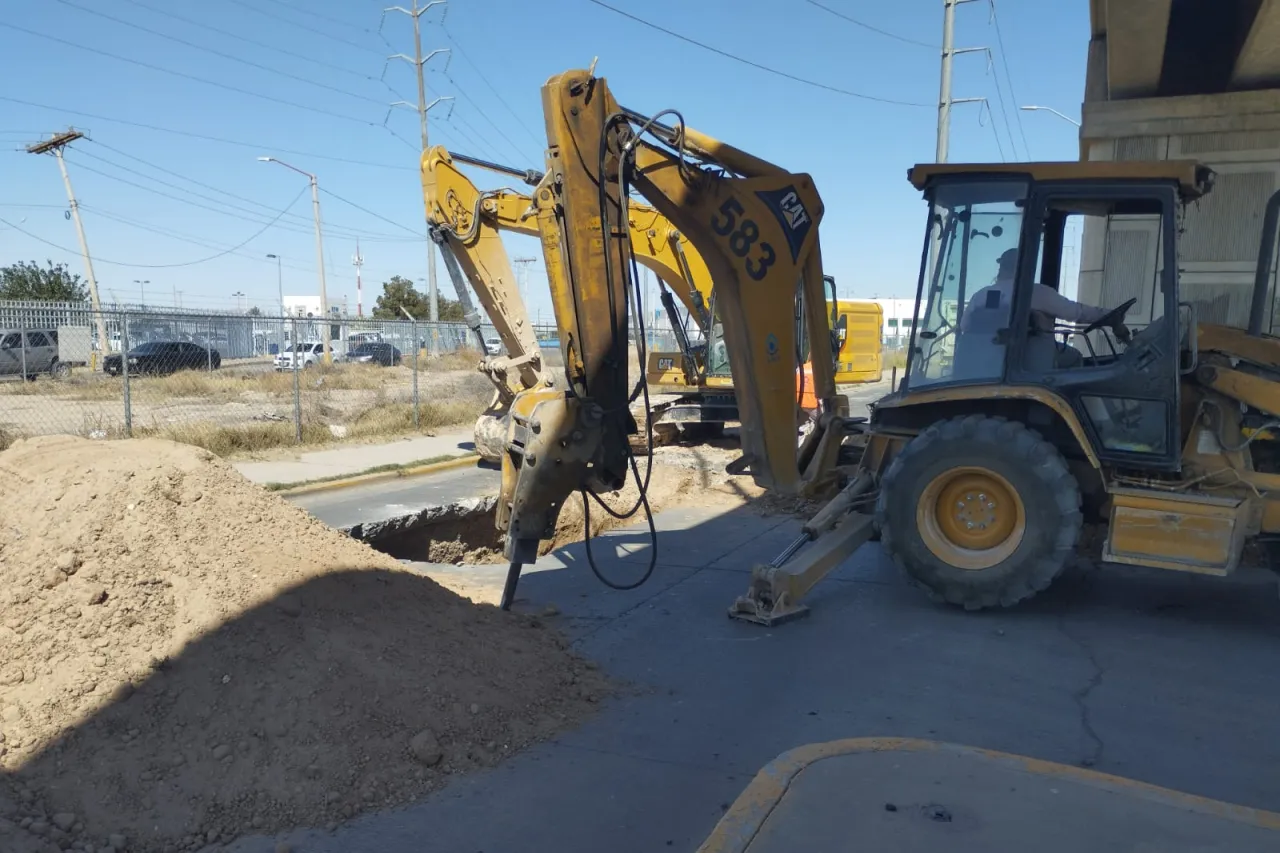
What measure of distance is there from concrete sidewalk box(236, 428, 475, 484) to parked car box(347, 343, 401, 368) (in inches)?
670

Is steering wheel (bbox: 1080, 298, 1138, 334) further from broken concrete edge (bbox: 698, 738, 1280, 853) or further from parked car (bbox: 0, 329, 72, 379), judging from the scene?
parked car (bbox: 0, 329, 72, 379)

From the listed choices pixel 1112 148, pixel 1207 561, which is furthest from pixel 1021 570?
pixel 1112 148

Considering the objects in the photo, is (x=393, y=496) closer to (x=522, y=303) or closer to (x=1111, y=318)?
→ (x=522, y=303)

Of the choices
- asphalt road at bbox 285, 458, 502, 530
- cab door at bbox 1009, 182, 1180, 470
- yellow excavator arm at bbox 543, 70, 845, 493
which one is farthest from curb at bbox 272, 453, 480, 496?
cab door at bbox 1009, 182, 1180, 470

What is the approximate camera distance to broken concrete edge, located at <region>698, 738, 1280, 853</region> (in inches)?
117

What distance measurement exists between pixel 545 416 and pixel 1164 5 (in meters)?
8.52

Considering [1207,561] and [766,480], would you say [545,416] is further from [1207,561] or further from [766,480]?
[1207,561]

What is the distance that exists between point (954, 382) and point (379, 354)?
29087 mm

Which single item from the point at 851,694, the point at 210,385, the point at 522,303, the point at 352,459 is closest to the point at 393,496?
the point at 352,459

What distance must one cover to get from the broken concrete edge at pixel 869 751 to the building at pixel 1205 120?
843 cm

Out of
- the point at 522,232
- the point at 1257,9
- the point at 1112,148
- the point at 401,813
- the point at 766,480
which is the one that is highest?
the point at 1257,9

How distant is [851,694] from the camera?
5.27 m

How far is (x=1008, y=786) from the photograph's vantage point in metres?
3.29

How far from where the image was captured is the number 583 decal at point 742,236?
6242 millimetres
